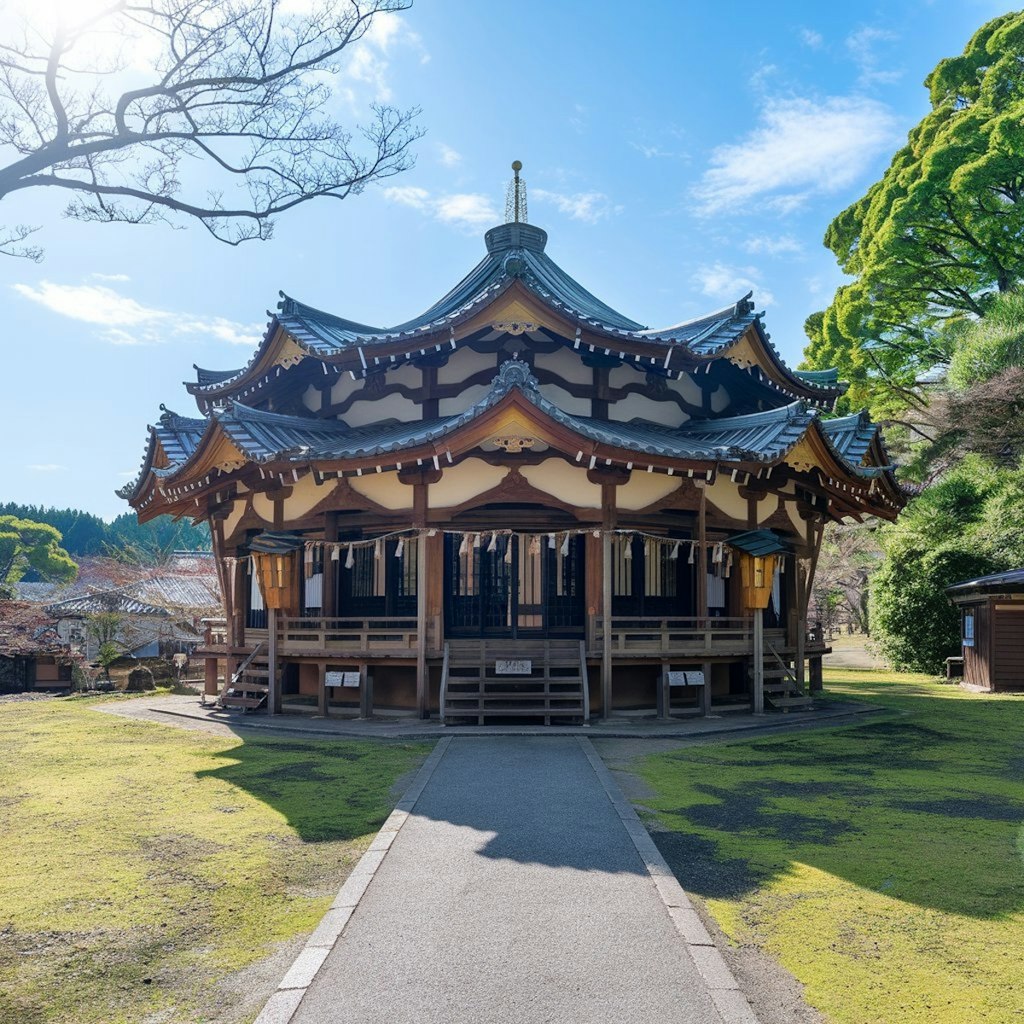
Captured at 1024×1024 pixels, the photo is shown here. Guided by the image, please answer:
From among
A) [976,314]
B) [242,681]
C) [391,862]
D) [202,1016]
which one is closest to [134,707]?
[242,681]

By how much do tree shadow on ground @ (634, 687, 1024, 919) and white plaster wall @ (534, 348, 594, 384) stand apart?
822 centimetres

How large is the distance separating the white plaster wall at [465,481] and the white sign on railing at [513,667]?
304cm

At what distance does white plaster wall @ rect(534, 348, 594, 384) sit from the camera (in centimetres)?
1803

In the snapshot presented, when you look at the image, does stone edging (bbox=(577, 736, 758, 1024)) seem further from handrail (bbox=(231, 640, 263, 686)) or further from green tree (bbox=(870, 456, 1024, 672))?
green tree (bbox=(870, 456, 1024, 672))

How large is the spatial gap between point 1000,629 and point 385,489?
53.9ft

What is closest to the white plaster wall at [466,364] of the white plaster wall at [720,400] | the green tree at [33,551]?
the white plaster wall at [720,400]

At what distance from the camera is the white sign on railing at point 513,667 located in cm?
1461

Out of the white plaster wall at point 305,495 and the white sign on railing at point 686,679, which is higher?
the white plaster wall at point 305,495

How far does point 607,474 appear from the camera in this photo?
51.5 feet

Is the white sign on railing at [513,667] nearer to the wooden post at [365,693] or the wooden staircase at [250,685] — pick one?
the wooden post at [365,693]

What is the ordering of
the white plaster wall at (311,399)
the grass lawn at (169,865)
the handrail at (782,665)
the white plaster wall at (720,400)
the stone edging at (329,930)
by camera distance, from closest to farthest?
the stone edging at (329,930)
the grass lawn at (169,865)
the handrail at (782,665)
the white plaster wall at (311,399)
the white plaster wall at (720,400)

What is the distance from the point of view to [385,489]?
53.2 ft

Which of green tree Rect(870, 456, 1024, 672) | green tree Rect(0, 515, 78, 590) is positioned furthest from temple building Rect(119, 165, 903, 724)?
green tree Rect(0, 515, 78, 590)

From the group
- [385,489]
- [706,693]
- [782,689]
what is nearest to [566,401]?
[385,489]
